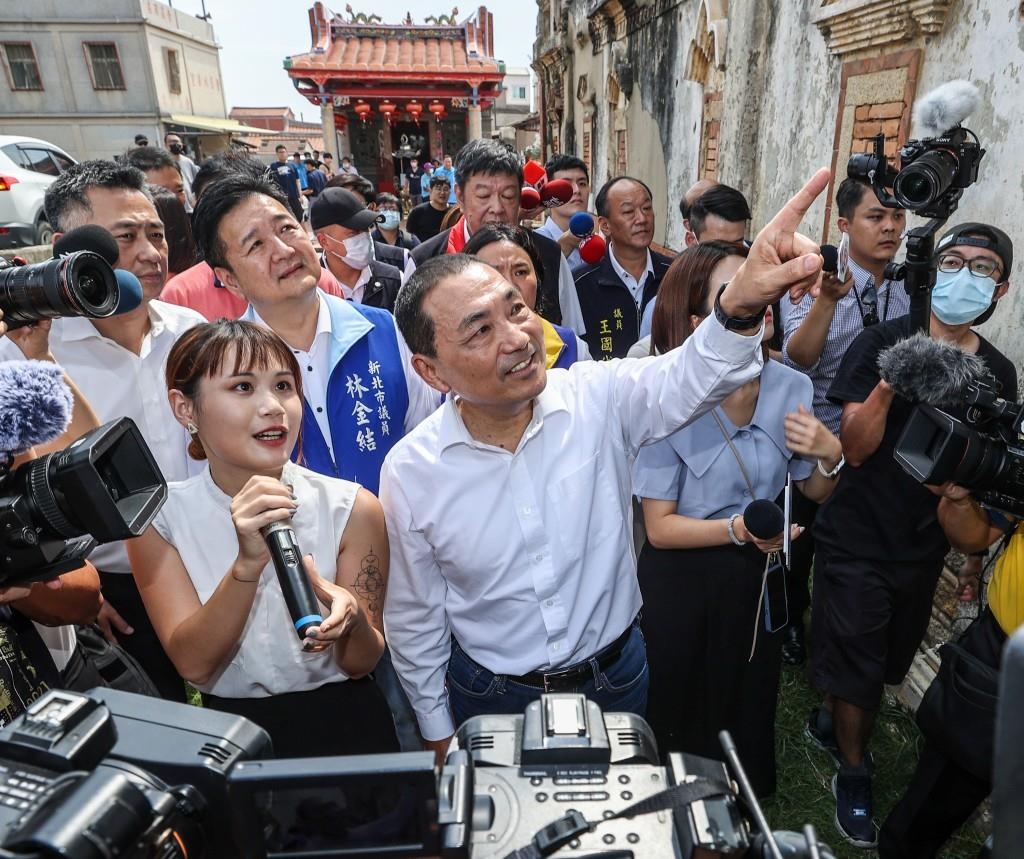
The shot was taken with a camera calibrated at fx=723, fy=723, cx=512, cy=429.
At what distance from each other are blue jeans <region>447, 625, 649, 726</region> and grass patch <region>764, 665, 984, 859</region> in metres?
1.07

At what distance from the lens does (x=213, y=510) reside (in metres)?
1.72

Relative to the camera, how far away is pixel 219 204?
2311 millimetres

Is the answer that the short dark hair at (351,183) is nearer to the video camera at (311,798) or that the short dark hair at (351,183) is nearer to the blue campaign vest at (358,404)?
the blue campaign vest at (358,404)

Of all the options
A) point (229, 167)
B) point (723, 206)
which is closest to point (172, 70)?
point (229, 167)

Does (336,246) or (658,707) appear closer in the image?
(658,707)

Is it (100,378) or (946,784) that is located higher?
(100,378)

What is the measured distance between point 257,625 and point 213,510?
0.95ft

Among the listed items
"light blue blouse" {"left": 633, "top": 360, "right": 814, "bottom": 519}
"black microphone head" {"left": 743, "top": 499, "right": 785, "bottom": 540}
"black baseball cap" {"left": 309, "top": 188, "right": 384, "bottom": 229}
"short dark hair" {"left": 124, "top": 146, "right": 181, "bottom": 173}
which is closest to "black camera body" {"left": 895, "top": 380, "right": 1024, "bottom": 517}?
"black microphone head" {"left": 743, "top": 499, "right": 785, "bottom": 540}

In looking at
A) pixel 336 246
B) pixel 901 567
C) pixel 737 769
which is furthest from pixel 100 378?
pixel 901 567

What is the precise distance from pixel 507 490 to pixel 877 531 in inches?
55.7

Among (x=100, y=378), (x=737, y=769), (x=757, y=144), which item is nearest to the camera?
(x=737, y=769)

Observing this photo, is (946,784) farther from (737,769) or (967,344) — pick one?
(737,769)

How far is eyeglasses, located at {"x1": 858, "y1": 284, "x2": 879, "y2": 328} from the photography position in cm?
296

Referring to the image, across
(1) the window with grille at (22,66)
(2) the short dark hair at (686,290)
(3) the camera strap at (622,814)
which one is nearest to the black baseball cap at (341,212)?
(2) the short dark hair at (686,290)
